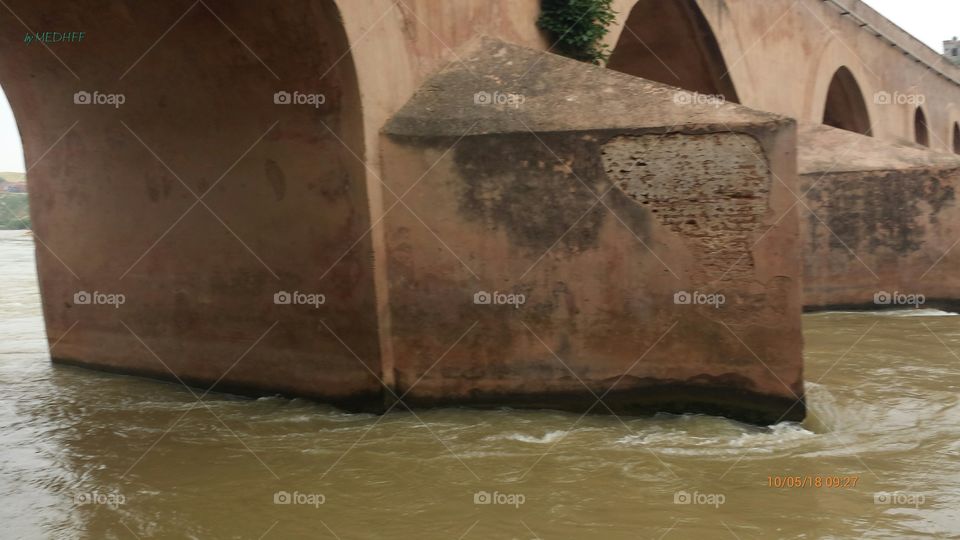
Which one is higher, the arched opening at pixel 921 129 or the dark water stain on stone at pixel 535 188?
the arched opening at pixel 921 129

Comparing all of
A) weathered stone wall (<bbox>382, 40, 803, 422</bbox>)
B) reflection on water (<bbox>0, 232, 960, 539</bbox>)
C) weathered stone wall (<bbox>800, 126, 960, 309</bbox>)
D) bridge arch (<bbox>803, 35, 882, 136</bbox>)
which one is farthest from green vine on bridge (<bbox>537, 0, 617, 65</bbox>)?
bridge arch (<bbox>803, 35, 882, 136</bbox>)

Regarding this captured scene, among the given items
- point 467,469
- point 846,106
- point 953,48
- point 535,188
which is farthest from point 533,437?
point 953,48

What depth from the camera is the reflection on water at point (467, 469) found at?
4.21m

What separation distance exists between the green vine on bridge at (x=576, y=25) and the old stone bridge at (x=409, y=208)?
0.95 meters

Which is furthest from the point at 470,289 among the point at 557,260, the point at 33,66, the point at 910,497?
the point at 33,66

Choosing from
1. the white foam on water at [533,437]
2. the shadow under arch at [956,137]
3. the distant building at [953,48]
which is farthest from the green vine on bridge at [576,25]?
the distant building at [953,48]

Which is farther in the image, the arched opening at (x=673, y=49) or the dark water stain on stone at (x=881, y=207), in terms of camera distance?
the arched opening at (x=673, y=49)

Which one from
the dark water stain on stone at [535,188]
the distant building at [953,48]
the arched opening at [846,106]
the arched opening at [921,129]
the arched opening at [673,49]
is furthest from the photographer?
the distant building at [953,48]

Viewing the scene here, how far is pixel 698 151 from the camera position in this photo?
5773mm

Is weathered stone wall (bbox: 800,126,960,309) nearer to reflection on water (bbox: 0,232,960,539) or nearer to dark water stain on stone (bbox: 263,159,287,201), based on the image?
reflection on water (bbox: 0,232,960,539)

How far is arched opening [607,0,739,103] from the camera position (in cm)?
1218

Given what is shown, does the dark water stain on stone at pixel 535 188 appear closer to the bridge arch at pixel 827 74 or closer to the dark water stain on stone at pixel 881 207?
the dark water stain on stone at pixel 881 207

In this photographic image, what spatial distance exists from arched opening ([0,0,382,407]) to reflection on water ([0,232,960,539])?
51 centimetres

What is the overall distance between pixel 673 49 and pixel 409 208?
8.26 meters
